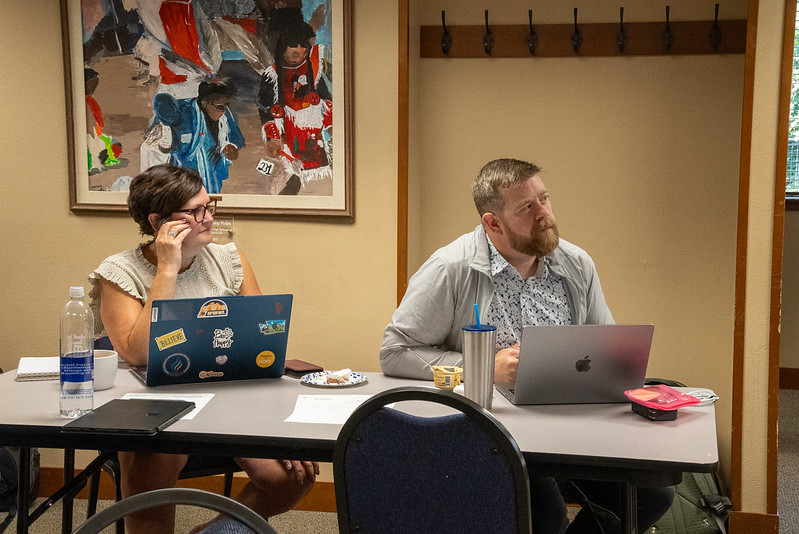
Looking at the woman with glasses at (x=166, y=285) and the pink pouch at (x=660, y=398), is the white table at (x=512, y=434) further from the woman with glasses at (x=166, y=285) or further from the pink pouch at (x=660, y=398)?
the woman with glasses at (x=166, y=285)

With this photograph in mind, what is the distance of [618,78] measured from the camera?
10.5ft

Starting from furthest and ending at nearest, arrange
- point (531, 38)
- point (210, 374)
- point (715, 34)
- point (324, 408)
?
point (531, 38) → point (715, 34) → point (210, 374) → point (324, 408)

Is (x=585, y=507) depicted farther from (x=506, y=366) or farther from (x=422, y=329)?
(x=422, y=329)

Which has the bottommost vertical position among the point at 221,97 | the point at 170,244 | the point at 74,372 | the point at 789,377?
the point at 789,377

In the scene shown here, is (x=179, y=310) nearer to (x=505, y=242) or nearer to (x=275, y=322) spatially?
(x=275, y=322)

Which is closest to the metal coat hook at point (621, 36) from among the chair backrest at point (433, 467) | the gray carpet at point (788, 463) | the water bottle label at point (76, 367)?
the gray carpet at point (788, 463)

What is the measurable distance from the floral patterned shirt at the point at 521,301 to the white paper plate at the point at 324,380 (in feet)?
1.35

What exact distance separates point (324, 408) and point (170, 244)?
2.59ft

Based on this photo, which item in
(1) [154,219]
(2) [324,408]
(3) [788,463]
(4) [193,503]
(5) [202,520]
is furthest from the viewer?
(3) [788,463]

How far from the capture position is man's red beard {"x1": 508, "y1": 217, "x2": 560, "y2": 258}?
216 centimetres

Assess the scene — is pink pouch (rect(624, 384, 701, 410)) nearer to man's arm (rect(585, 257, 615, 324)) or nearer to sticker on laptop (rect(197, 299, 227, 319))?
man's arm (rect(585, 257, 615, 324))

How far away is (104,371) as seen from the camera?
6.29 ft

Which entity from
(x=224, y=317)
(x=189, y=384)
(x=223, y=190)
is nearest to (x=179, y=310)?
(x=224, y=317)

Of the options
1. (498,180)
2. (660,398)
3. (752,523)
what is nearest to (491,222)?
(498,180)
